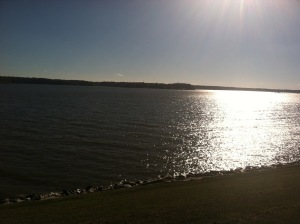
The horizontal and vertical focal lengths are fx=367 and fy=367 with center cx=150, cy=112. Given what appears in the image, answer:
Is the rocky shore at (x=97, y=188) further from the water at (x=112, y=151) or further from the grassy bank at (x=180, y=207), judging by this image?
the grassy bank at (x=180, y=207)

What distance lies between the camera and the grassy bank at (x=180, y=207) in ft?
35.7

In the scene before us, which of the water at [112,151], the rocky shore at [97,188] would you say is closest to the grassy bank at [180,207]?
the rocky shore at [97,188]

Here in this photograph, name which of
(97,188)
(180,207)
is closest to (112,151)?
(97,188)

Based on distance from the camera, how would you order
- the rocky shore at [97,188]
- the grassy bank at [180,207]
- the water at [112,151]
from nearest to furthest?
the grassy bank at [180,207] → the rocky shore at [97,188] → the water at [112,151]

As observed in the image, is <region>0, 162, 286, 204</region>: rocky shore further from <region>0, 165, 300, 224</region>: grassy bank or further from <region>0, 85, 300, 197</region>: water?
<region>0, 165, 300, 224</region>: grassy bank

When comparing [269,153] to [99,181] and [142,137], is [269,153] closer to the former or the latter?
[142,137]

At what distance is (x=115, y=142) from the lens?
32125mm

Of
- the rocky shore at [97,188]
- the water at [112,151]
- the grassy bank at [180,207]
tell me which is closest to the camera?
the grassy bank at [180,207]

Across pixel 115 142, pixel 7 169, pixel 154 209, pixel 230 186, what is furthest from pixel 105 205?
pixel 115 142

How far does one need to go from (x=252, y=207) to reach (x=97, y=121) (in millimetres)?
37239

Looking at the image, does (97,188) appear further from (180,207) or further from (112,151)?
(112,151)

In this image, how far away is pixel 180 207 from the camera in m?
12.1

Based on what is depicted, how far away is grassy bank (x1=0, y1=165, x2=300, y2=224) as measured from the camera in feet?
35.7

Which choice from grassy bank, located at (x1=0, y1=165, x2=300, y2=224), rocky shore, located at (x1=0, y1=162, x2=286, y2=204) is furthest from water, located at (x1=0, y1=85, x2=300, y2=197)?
grassy bank, located at (x1=0, y1=165, x2=300, y2=224)
